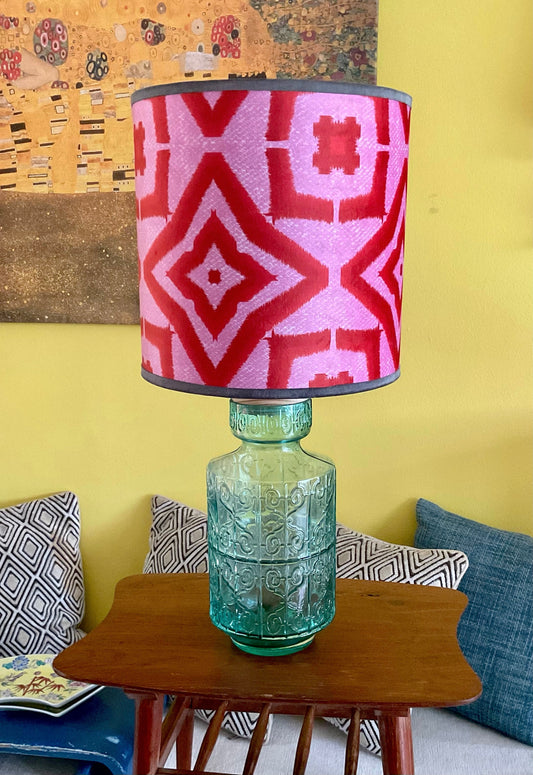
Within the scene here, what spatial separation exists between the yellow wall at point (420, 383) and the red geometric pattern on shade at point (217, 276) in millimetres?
846

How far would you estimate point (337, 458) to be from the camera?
1.72m

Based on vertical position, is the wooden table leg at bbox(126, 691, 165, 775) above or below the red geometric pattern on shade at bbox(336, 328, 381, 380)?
below

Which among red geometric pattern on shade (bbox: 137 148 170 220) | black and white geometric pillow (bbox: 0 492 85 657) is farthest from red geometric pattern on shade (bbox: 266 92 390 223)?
black and white geometric pillow (bbox: 0 492 85 657)

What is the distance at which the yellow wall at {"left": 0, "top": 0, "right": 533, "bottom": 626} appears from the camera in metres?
1.53

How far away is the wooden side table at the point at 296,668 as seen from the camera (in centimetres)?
96

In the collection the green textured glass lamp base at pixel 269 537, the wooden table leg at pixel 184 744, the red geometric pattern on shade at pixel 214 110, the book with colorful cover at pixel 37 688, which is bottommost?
the book with colorful cover at pixel 37 688

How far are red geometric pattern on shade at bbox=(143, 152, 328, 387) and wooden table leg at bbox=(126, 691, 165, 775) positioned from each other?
481 mm

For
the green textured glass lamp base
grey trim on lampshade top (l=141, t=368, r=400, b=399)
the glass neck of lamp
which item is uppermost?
grey trim on lampshade top (l=141, t=368, r=400, b=399)

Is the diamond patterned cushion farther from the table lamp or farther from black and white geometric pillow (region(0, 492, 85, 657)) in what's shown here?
the table lamp

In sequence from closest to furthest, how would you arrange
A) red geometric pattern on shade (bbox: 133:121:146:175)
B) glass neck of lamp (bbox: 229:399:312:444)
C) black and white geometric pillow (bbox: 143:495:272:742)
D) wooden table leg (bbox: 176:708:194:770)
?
red geometric pattern on shade (bbox: 133:121:146:175), glass neck of lamp (bbox: 229:399:312:444), wooden table leg (bbox: 176:708:194:770), black and white geometric pillow (bbox: 143:495:272:742)

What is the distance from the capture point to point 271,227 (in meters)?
0.82

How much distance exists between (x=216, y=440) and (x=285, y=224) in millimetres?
985

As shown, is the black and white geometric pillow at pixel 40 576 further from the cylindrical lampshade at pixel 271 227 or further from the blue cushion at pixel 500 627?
the cylindrical lampshade at pixel 271 227

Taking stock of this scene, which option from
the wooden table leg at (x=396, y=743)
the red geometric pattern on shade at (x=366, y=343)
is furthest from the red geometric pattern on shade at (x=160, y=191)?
the wooden table leg at (x=396, y=743)
